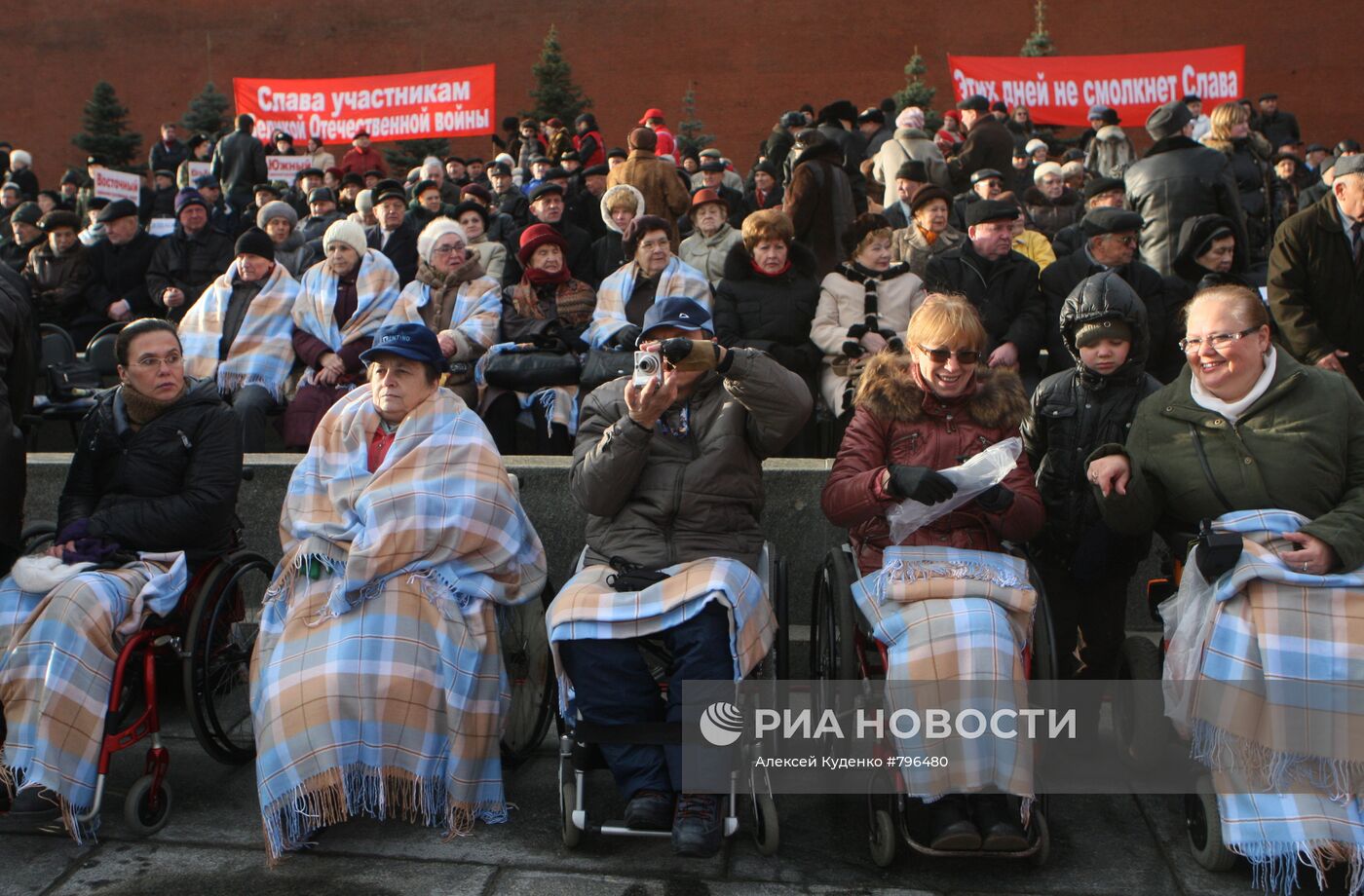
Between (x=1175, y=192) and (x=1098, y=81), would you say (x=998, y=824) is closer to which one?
(x=1175, y=192)

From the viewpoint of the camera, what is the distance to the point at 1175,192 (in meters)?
6.94

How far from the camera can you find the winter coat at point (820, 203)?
8.59m

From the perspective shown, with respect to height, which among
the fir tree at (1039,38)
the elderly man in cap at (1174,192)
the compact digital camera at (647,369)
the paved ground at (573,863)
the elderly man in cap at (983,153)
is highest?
the fir tree at (1039,38)

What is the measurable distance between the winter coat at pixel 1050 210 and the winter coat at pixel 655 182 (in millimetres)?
2951

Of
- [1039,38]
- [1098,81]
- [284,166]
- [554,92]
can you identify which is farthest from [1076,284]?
[554,92]

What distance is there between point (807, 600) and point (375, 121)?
1776 centimetres

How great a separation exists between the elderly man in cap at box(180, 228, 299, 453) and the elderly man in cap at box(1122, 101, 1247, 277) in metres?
4.80

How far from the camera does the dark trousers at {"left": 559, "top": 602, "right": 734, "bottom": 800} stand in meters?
3.70

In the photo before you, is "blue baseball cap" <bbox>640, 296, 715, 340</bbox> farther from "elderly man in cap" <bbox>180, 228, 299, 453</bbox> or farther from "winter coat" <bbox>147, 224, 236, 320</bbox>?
"winter coat" <bbox>147, 224, 236, 320</bbox>

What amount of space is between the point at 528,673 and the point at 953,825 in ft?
5.35

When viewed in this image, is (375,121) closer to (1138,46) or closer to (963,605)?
(1138,46)

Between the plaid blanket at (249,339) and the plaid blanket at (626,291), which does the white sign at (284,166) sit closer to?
the plaid blanket at (249,339)

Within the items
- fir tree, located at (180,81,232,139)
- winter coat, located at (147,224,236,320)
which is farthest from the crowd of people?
fir tree, located at (180,81,232,139)

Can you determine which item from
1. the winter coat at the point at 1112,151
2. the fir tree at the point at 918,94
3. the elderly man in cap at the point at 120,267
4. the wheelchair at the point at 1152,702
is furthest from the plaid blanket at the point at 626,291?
the fir tree at the point at 918,94
